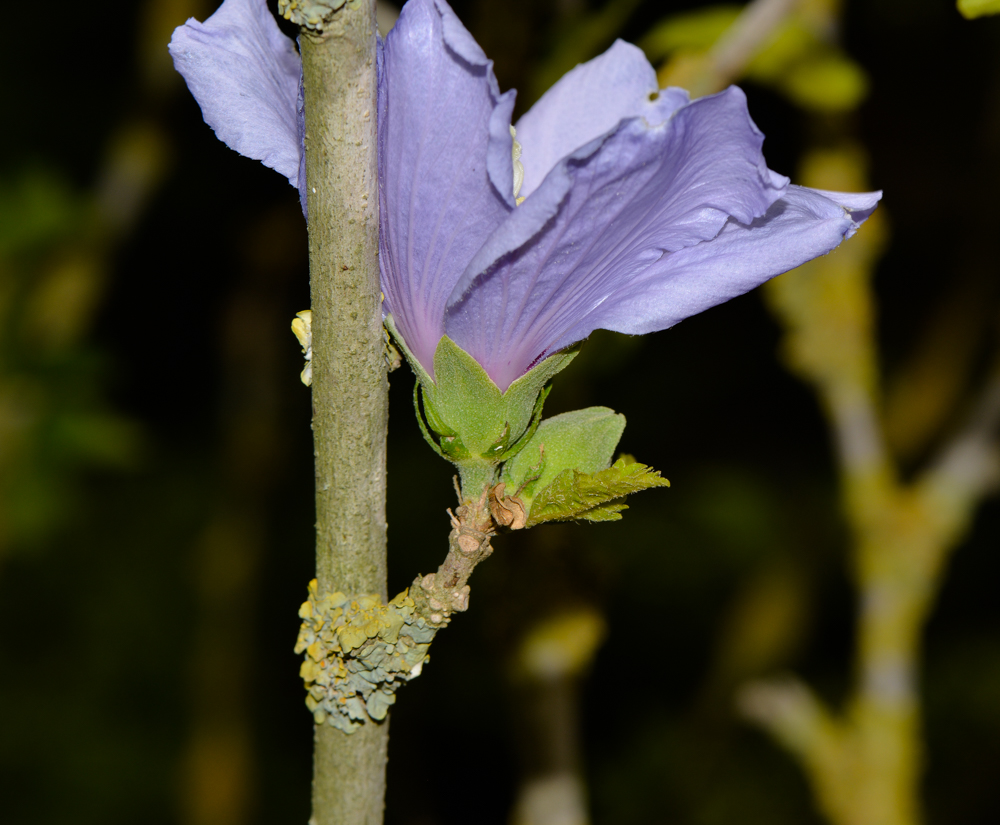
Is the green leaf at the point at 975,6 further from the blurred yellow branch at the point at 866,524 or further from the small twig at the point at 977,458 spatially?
the small twig at the point at 977,458

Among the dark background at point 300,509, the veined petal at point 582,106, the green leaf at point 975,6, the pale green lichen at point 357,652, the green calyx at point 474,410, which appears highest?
the green leaf at point 975,6

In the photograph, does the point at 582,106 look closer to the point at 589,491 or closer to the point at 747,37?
the point at 589,491

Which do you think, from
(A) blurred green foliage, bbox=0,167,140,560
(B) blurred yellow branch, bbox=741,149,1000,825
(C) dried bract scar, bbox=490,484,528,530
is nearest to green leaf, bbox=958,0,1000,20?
(C) dried bract scar, bbox=490,484,528,530

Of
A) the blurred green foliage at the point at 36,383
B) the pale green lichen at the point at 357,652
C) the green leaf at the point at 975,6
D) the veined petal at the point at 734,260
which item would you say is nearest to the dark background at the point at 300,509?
the blurred green foliage at the point at 36,383

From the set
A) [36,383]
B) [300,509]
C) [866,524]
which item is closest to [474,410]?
[866,524]

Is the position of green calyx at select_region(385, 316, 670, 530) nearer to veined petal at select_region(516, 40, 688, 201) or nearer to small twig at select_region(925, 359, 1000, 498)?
veined petal at select_region(516, 40, 688, 201)
